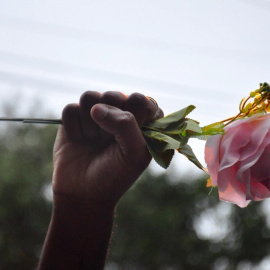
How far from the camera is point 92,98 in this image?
0.99 meters

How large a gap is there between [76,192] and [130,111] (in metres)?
0.26

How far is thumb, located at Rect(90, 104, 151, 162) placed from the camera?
0.94 m

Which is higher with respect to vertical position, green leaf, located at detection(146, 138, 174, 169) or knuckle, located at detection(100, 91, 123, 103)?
knuckle, located at detection(100, 91, 123, 103)

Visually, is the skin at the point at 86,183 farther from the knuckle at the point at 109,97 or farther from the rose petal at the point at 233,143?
the rose petal at the point at 233,143

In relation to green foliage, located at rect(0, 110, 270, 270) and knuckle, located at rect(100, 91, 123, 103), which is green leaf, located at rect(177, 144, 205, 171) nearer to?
knuckle, located at rect(100, 91, 123, 103)

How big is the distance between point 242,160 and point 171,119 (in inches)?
6.7

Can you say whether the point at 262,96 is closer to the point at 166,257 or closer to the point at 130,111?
the point at 130,111

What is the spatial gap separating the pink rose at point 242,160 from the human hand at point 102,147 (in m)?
0.15

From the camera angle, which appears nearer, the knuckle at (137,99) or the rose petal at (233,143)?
the rose petal at (233,143)

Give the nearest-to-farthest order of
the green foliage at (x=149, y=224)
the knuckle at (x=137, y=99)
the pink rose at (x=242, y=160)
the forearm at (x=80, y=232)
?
the pink rose at (x=242, y=160) < the knuckle at (x=137, y=99) < the forearm at (x=80, y=232) < the green foliage at (x=149, y=224)

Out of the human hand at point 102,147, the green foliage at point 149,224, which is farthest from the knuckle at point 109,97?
the green foliage at point 149,224

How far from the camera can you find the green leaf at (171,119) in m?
0.96

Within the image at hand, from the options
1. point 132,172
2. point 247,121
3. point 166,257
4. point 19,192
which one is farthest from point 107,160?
point 166,257

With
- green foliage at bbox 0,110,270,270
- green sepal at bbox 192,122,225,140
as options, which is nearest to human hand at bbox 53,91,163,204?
green sepal at bbox 192,122,225,140
